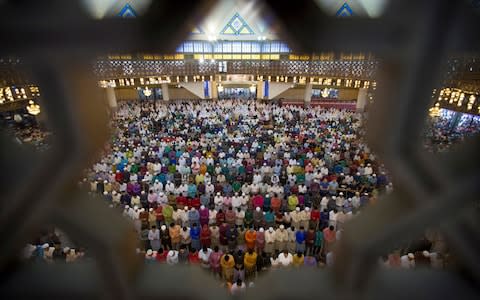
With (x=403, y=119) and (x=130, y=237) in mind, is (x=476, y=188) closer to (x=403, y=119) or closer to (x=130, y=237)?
(x=403, y=119)

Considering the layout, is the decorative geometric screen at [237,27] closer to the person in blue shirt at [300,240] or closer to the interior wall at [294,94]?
the interior wall at [294,94]

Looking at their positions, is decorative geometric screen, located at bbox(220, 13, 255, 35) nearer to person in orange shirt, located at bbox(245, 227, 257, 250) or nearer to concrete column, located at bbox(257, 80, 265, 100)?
concrete column, located at bbox(257, 80, 265, 100)

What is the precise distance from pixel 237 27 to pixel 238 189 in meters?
20.7

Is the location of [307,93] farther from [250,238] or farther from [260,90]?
[250,238]

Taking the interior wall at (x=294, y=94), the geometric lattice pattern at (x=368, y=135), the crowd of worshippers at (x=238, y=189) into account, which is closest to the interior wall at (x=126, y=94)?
the crowd of worshippers at (x=238, y=189)

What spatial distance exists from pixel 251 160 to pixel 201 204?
13.1 feet

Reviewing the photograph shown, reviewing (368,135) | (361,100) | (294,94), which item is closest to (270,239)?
(368,135)

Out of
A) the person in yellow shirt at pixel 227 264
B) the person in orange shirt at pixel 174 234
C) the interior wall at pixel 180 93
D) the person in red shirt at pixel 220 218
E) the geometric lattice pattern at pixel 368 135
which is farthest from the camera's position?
the interior wall at pixel 180 93

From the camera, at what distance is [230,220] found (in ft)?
28.1

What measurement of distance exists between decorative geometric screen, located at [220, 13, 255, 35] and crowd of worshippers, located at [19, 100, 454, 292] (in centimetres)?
1157

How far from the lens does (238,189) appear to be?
10258 mm

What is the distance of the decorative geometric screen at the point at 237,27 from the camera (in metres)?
25.9

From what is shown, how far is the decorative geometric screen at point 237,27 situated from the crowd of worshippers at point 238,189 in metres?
11.6

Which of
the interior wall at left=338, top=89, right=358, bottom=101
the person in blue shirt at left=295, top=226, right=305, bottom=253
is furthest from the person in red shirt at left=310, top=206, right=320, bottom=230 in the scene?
the interior wall at left=338, top=89, right=358, bottom=101
